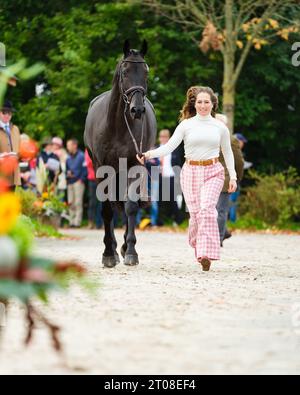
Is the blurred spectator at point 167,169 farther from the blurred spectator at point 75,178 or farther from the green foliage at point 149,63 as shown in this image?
the green foliage at point 149,63

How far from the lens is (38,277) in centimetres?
514

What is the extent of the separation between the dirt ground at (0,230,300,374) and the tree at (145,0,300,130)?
12.5 m

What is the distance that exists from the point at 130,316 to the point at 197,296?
1.70 metres

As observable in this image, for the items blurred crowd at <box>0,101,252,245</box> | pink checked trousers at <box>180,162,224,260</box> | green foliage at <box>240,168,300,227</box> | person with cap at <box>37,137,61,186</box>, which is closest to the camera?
pink checked trousers at <box>180,162,224,260</box>

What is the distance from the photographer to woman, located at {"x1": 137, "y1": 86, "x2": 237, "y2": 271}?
12781mm

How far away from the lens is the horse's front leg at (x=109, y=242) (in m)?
13.5

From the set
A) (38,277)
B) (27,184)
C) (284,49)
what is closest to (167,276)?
(38,277)

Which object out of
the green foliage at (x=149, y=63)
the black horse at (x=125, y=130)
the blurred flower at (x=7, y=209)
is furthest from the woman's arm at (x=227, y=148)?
the green foliage at (x=149, y=63)

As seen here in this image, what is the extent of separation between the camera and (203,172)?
1291 centimetres

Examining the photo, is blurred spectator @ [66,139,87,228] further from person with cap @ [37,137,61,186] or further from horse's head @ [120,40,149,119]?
horse's head @ [120,40,149,119]

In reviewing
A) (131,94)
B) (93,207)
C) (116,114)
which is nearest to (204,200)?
(131,94)

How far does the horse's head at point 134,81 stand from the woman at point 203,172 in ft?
2.03

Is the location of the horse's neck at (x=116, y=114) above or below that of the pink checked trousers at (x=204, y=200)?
above

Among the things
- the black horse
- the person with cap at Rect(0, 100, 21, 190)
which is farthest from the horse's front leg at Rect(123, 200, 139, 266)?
the person with cap at Rect(0, 100, 21, 190)
